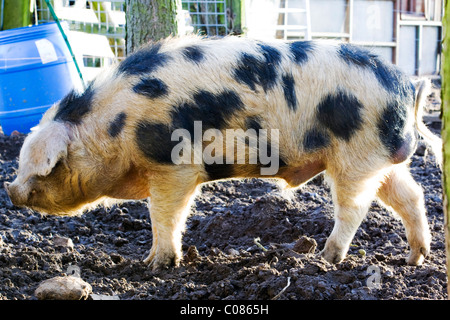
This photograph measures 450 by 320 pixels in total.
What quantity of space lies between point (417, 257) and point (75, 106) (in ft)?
8.62

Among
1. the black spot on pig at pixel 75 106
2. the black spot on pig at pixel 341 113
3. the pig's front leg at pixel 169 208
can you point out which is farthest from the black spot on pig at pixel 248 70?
the black spot on pig at pixel 75 106

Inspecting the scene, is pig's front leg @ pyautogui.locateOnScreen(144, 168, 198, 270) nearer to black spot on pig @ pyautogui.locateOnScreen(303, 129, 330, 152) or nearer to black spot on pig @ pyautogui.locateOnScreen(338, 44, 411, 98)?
black spot on pig @ pyautogui.locateOnScreen(303, 129, 330, 152)

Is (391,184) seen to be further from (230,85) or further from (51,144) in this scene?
(51,144)

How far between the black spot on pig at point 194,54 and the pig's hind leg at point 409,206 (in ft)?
5.43

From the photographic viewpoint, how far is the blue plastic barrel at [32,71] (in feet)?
23.1

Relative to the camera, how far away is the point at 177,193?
4031mm

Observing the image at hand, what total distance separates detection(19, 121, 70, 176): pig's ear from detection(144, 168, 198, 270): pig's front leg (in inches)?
25.9

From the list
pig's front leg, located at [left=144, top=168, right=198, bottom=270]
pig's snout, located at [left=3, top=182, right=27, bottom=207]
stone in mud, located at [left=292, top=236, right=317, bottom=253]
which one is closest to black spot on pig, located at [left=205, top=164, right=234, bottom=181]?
pig's front leg, located at [left=144, top=168, right=198, bottom=270]

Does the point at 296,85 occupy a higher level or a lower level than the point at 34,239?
higher

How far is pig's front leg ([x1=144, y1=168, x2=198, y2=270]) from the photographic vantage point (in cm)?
399

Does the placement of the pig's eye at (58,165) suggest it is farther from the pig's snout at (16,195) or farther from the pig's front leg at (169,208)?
the pig's front leg at (169,208)

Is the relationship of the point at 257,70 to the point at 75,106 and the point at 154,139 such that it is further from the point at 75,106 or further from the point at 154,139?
the point at 75,106
